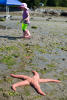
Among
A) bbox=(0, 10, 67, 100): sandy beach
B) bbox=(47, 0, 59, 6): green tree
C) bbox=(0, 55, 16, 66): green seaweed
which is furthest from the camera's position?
bbox=(47, 0, 59, 6): green tree

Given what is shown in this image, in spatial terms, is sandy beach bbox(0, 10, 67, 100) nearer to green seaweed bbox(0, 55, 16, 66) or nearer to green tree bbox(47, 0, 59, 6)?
green seaweed bbox(0, 55, 16, 66)

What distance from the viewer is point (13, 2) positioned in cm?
2525

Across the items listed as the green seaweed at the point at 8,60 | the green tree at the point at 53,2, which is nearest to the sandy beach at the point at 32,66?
the green seaweed at the point at 8,60

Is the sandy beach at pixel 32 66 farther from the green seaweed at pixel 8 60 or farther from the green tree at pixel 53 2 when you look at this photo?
the green tree at pixel 53 2

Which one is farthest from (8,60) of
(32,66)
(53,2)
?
(53,2)

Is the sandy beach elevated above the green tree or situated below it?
above

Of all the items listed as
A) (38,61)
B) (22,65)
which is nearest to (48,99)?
(22,65)

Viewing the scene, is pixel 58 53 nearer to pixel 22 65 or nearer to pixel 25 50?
pixel 25 50

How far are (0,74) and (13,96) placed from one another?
1432 millimetres

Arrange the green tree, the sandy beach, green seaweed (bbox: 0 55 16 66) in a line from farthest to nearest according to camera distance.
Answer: the green tree
green seaweed (bbox: 0 55 16 66)
the sandy beach

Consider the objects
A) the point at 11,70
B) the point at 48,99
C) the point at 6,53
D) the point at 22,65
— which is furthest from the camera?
the point at 6,53

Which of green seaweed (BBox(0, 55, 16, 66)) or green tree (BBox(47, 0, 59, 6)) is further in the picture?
green tree (BBox(47, 0, 59, 6))

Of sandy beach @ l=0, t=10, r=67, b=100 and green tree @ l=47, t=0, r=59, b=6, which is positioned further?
green tree @ l=47, t=0, r=59, b=6

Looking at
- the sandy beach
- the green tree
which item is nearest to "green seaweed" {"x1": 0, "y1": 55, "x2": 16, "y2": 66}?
the sandy beach
